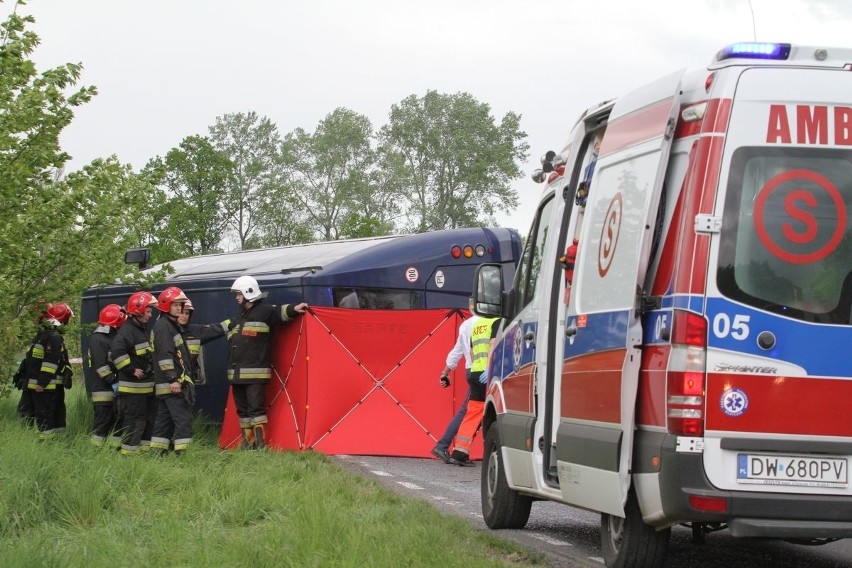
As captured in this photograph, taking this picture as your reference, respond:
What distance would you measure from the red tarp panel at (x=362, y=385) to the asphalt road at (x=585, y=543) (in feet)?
8.07

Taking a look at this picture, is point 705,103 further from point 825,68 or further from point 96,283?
point 96,283

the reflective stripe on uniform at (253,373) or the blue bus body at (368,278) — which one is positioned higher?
the blue bus body at (368,278)

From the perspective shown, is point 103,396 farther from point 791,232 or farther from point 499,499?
point 791,232

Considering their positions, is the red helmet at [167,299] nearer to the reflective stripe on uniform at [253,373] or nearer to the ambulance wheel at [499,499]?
the reflective stripe on uniform at [253,373]

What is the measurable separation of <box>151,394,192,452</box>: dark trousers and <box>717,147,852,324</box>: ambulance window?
816 centimetres

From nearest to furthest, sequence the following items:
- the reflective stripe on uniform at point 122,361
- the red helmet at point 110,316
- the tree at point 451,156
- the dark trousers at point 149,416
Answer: the reflective stripe on uniform at point 122,361
the dark trousers at point 149,416
the red helmet at point 110,316
the tree at point 451,156

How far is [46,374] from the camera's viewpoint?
1570 centimetres

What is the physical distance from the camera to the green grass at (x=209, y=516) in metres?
7.03

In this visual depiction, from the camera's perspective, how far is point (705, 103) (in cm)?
611

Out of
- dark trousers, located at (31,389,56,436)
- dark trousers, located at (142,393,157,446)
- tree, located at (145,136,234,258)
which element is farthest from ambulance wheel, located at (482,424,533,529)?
tree, located at (145,136,234,258)

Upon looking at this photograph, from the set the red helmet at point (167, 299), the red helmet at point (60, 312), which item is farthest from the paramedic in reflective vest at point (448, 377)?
the red helmet at point (60, 312)

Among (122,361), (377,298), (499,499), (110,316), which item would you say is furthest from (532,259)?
(110,316)

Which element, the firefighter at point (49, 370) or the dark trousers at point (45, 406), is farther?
the dark trousers at point (45, 406)

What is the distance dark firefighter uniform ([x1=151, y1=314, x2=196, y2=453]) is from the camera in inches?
516
